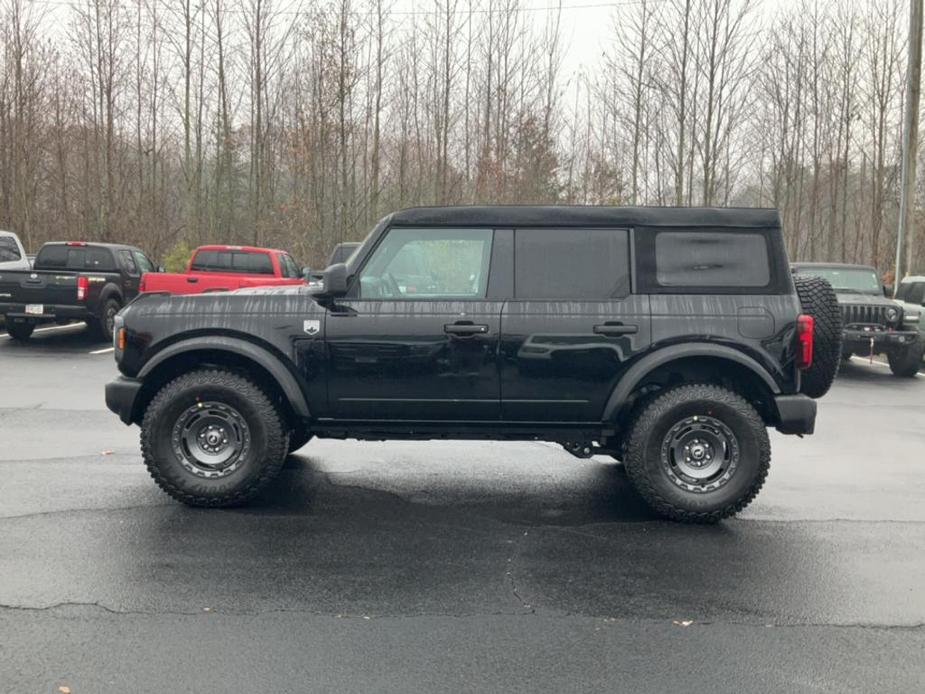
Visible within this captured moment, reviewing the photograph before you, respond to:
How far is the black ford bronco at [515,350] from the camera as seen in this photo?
18.8ft

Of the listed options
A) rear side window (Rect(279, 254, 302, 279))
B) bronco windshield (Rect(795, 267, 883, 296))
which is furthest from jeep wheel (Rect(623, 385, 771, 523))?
rear side window (Rect(279, 254, 302, 279))

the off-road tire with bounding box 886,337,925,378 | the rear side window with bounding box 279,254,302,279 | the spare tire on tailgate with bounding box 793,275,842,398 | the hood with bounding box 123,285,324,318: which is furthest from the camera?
the rear side window with bounding box 279,254,302,279

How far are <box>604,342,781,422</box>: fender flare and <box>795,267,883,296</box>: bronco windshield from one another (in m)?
9.99

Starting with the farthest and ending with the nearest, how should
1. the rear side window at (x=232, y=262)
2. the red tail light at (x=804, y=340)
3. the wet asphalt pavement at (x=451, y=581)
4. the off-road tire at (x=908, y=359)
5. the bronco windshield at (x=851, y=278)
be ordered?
the rear side window at (x=232, y=262)
the bronco windshield at (x=851, y=278)
the off-road tire at (x=908, y=359)
the red tail light at (x=804, y=340)
the wet asphalt pavement at (x=451, y=581)

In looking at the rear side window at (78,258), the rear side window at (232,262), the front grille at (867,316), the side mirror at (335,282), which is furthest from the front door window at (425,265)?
the rear side window at (232,262)

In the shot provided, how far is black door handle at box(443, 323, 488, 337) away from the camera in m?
5.75

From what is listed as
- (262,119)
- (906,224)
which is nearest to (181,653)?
(906,224)

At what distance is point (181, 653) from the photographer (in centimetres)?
367

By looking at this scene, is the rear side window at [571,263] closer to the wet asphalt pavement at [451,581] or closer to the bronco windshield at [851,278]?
the wet asphalt pavement at [451,581]

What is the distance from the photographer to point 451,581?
4594mm

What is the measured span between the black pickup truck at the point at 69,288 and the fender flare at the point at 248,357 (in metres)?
10.7

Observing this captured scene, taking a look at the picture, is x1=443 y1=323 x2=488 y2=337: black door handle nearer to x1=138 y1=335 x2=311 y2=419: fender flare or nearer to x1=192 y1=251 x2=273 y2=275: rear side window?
x1=138 y1=335 x2=311 y2=419: fender flare

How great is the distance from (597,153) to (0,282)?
24.2 metres

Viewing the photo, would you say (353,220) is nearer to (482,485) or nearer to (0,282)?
(0,282)
